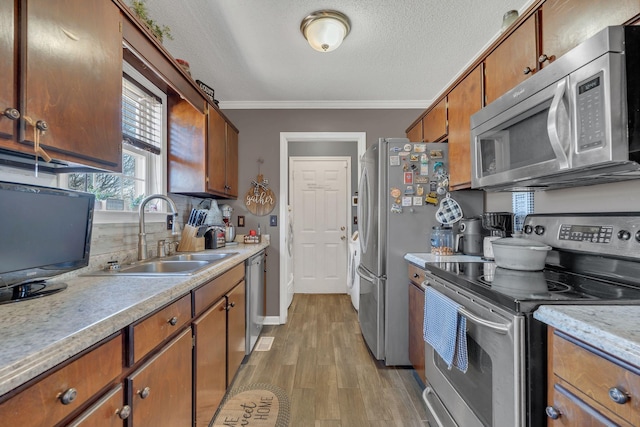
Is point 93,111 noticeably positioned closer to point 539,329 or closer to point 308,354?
point 539,329

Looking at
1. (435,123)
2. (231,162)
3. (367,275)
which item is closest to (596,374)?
(367,275)

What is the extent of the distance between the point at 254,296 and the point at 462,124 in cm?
212

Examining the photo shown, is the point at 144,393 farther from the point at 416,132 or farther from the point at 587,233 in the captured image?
the point at 416,132

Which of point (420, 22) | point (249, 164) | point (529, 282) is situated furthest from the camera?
point (249, 164)

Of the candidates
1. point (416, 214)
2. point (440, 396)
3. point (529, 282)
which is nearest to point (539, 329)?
point (529, 282)

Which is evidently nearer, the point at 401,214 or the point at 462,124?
the point at 462,124

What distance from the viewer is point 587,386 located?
719 mm

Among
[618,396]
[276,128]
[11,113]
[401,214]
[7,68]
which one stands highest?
[276,128]

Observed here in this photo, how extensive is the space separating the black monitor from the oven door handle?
1.53 m

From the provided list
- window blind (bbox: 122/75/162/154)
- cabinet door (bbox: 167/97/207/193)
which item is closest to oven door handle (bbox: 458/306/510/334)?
cabinet door (bbox: 167/97/207/193)

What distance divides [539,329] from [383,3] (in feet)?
6.08

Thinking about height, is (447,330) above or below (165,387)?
above

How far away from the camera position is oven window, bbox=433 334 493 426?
1.06 m

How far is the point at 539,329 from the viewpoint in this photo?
0.89m
